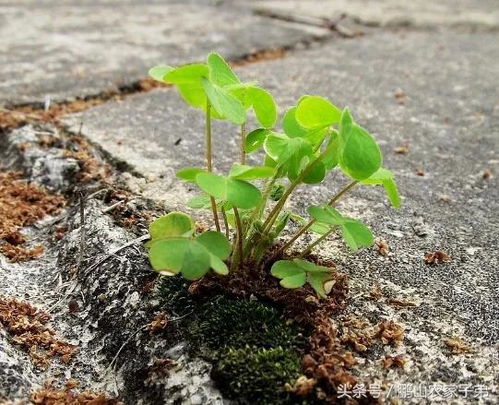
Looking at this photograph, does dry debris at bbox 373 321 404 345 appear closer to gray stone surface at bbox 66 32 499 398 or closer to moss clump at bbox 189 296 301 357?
gray stone surface at bbox 66 32 499 398

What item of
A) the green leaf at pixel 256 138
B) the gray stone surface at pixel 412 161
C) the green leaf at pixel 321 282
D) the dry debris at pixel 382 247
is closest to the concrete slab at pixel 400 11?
the gray stone surface at pixel 412 161

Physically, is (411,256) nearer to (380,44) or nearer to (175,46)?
(175,46)

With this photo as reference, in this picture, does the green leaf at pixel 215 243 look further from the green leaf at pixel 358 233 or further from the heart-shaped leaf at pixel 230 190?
the green leaf at pixel 358 233

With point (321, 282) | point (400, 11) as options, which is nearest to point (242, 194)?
point (321, 282)

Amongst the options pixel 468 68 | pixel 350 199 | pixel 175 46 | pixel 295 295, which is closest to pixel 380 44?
pixel 468 68

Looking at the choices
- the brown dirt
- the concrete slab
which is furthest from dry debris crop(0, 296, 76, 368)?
the concrete slab

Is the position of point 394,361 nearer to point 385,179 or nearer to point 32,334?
point 385,179
